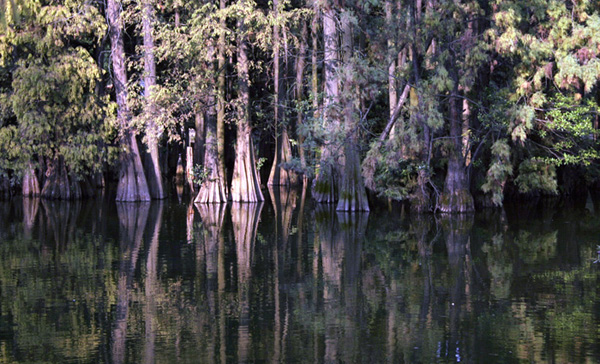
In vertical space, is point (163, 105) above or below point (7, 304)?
above

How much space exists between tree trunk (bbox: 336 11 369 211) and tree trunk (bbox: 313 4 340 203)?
1.14ft

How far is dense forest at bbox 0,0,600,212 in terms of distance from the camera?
23797mm

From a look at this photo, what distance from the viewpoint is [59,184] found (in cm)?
2978

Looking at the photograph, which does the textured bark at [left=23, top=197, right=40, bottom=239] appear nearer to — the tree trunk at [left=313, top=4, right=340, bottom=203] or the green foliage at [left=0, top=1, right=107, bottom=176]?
the green foliage at [left=0, top=1, right=107, bottom=176]

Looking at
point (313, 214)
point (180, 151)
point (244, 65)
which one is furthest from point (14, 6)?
point (180, 151)

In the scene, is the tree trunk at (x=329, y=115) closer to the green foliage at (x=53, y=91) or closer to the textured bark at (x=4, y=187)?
the green foliage at (x=53, y=91)

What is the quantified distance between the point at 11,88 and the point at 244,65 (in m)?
9.33

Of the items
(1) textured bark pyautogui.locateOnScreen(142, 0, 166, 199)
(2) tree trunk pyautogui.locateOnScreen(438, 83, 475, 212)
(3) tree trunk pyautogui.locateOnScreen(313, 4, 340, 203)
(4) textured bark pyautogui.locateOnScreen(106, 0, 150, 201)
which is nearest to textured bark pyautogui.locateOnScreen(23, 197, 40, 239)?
(4) textured bark pyautogui.locateOnScreen(106, 0, 150, 201)

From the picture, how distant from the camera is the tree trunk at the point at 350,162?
2438cm

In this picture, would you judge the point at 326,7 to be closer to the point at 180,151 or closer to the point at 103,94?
the point at 103,94

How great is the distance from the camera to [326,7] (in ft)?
82.0

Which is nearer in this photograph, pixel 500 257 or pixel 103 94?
pixel 500 257

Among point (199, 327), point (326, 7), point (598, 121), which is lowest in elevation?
point (199, 327)

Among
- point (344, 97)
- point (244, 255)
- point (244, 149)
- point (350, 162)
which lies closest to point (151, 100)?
point (244, 149)
